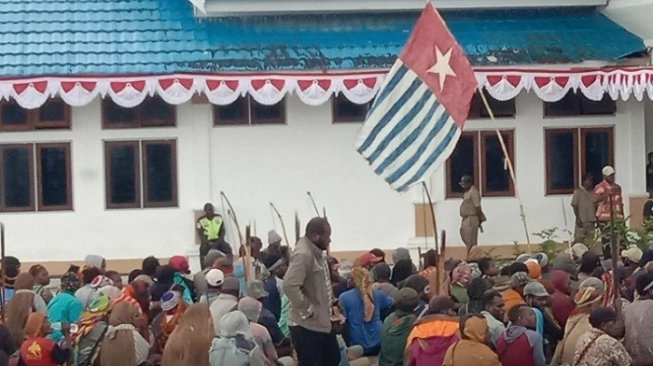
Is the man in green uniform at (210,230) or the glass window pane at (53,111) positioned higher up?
the glass window pane at (53,111)

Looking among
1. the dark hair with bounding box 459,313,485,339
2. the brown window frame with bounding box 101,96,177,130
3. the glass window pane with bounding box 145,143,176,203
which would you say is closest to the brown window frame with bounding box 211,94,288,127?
the brown window frame with bounding box 101,96,177,130

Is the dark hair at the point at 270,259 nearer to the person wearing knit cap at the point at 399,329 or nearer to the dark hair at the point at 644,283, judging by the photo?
the person wearing knit cap at the point at 399,329

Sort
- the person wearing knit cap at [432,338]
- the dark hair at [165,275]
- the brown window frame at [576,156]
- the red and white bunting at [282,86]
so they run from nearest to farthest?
the person wearing knit cap at [432,338], the dark hair at [165,275], the red and white bunting at [282,86], the brown window frame at [576,156]

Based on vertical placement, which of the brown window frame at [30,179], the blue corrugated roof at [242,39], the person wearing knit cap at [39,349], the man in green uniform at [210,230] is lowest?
the person wearing knit cap at [39,349]

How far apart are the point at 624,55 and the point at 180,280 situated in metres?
11.3

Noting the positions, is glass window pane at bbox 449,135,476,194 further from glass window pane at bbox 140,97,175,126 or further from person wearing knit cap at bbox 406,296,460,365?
person wearing knit cap at bbox 406,296,460,365

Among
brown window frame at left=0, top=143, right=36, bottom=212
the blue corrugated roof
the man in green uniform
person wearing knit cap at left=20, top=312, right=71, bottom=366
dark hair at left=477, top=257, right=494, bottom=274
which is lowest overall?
person wearing knit cap at left=20, top=312, right=71, bottom=366

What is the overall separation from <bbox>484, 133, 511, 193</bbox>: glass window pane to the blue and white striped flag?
10.7m

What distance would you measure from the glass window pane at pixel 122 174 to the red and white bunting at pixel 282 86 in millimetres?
1194

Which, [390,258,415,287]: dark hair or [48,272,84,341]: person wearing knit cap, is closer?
[48,272,84,341]: person wearing knit cap

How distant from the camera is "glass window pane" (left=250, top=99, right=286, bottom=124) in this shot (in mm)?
23359

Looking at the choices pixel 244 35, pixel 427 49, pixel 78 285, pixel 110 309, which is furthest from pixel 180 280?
pixel 244 35

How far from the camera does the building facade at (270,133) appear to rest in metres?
22.7

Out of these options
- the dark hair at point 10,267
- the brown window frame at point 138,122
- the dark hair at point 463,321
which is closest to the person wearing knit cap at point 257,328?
the dark hair at point 463,321
